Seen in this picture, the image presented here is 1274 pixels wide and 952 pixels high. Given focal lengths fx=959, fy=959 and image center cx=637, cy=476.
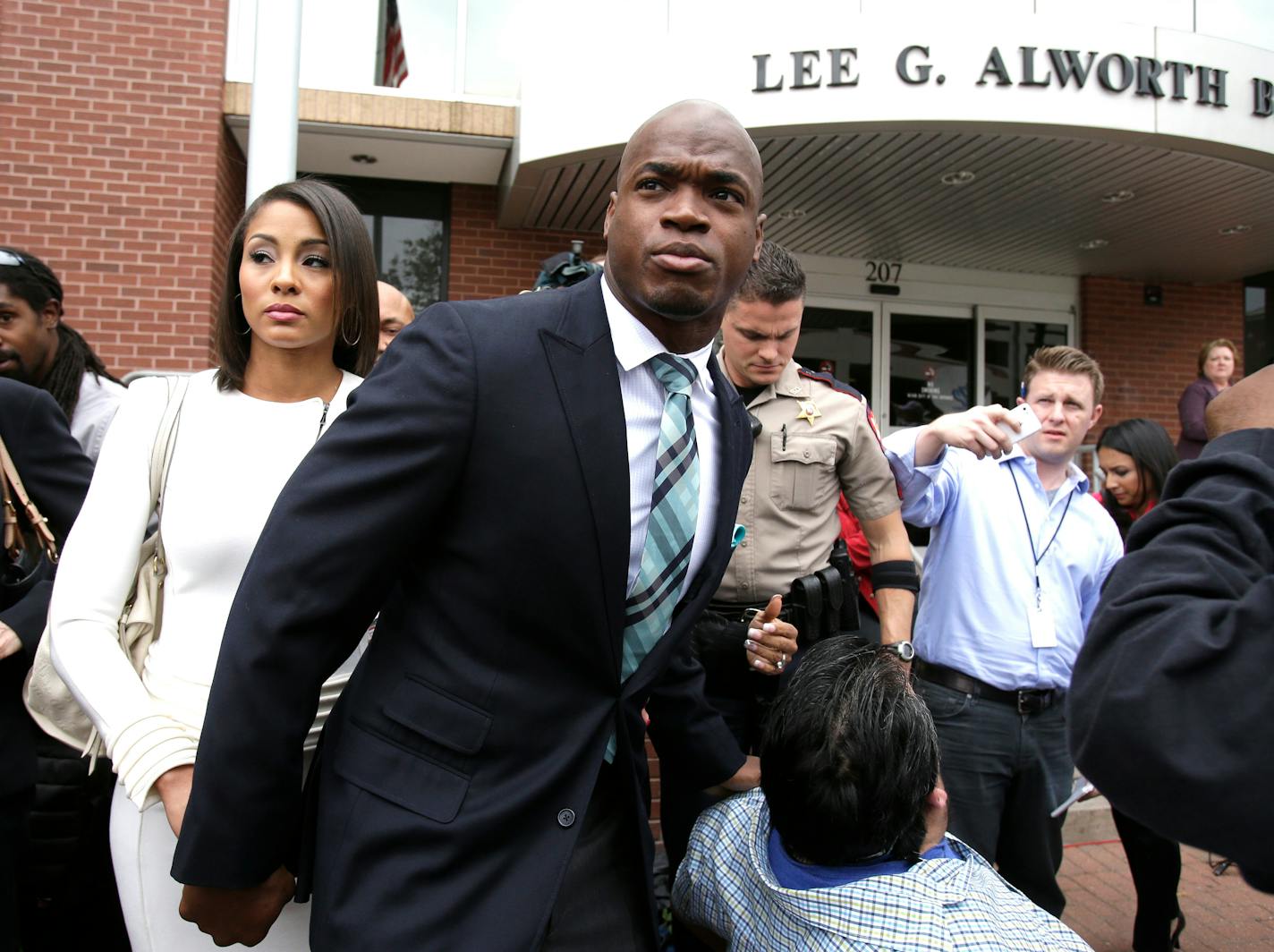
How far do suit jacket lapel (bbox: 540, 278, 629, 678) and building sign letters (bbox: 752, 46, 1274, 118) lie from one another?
572cm

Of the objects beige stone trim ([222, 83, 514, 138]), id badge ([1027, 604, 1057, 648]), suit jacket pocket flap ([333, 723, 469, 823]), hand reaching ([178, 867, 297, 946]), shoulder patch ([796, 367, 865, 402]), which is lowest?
hand reaching ([178, 867, 297, 946])

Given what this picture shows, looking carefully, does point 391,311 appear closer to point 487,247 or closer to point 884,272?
point 487,247

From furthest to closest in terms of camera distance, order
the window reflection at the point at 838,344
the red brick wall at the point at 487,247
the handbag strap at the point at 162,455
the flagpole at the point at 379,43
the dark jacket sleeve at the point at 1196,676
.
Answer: the window reflection at the point at 838,344 → the red brick wall at the point at 487,247 → the flagpole at the point at 379,43 → the handbag strap at the point at 162,455 → the dark jacket sleeve at the point at 1196,676

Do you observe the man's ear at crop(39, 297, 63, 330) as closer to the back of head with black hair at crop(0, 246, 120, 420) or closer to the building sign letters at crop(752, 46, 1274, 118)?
the back of head with black hair at crop(0, 246, 120, 420)

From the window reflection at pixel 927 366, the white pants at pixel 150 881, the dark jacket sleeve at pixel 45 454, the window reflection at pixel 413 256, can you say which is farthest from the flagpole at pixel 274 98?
the window reflection at pixel 927 366

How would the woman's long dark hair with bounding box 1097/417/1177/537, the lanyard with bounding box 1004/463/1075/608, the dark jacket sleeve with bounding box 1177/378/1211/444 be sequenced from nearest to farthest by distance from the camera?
1. the lanyard with bounding box 1004/463/1075/608
2. the woman's long dark hair with bounding box 1097/417/1177/537
3. the dark jacket sleeve with bounding box 1177/378/1211/444

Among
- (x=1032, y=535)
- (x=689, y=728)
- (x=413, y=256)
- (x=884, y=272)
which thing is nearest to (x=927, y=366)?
(x=884, y=272)

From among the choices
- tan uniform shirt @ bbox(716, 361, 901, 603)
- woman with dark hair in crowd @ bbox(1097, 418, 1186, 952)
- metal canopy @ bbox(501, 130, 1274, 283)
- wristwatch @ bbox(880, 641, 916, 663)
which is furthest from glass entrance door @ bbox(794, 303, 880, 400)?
wristwatch @ bbox(880, 641, 916, 663)

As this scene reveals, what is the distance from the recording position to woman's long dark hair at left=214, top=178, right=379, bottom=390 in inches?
79.9

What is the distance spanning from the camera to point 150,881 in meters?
1.67

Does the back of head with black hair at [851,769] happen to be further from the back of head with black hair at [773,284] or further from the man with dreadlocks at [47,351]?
the man with dreadlocks at [47,351]

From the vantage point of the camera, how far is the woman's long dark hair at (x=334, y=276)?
2.03 metres

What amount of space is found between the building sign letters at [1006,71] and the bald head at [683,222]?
5.41m

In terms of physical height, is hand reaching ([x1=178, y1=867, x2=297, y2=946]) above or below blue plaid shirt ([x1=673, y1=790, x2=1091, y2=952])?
above
